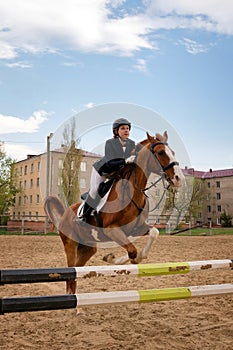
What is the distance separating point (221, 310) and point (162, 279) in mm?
2474

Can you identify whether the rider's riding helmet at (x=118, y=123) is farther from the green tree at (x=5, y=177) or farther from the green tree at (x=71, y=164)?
the green tree at (x=5, y=177)

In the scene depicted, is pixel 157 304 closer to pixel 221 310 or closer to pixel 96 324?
pixel 221 310

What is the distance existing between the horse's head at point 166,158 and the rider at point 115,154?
24cm

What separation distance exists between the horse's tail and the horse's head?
1.78 metres

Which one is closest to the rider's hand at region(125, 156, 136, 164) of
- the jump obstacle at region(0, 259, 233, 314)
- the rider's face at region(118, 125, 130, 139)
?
the rider's face at region(118, 125, 130, 139)

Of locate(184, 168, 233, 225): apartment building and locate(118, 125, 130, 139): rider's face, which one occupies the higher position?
locate(184, 168, 233, 225): apartment building

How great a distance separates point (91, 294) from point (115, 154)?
1.45 metres

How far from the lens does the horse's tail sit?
202 inches

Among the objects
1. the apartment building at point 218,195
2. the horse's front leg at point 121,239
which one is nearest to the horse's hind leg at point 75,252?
the horse's front leg at point 121,239

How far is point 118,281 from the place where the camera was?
7477mm

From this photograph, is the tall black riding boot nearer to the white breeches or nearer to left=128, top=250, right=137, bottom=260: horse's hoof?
the white breeches

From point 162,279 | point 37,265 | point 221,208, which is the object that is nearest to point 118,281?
point 162,279

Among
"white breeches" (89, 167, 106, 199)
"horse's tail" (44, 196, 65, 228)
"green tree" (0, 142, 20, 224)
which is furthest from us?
"green tree" (0, 142, 20, 224)

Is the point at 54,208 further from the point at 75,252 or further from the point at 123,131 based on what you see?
the point at 123,131
